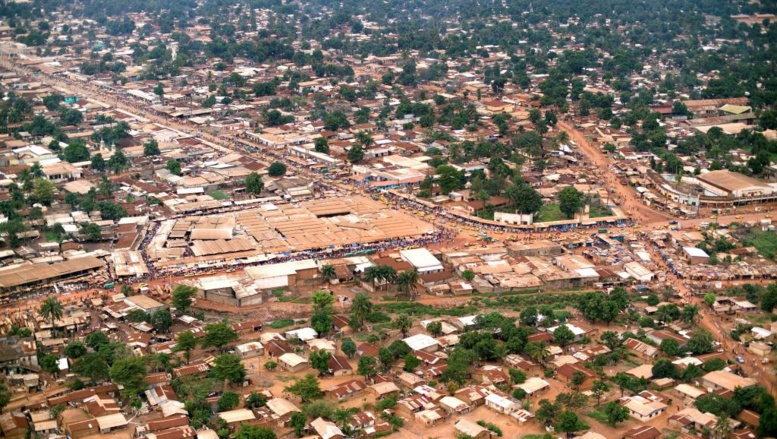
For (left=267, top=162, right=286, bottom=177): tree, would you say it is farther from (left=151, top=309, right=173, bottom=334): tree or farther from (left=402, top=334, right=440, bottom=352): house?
(left=402, top=334, right=440, bottom=352): house

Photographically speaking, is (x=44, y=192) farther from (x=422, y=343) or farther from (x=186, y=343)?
(x=422, y=343)

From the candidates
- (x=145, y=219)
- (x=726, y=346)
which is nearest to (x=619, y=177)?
(x=726, y=346)

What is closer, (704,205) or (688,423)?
(688,423)

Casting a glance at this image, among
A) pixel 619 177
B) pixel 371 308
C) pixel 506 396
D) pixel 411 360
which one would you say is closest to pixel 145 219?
pixel 371 308

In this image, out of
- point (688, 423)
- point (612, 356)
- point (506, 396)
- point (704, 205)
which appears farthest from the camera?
point (704, 205)

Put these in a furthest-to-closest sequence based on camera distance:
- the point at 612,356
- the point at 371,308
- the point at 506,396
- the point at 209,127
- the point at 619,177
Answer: the point at 209,127 < the point at 619,177 < the point at 371,308 < the point at 612,356 < the point at 506,396

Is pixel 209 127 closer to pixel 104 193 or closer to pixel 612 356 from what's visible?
pixel 104 193

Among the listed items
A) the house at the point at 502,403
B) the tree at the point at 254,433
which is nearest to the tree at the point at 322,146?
the house at the point at 502,403
